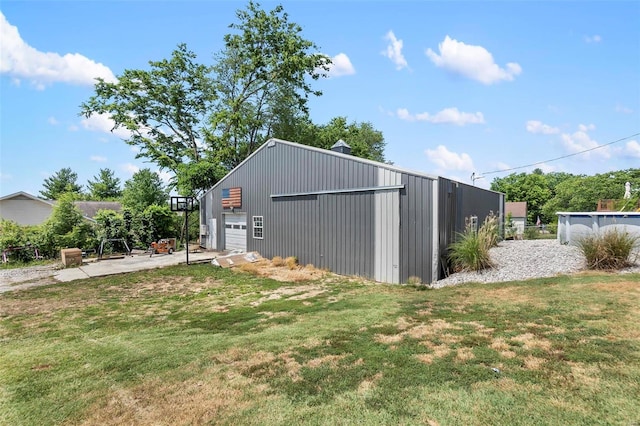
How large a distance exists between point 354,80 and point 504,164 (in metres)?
30.6

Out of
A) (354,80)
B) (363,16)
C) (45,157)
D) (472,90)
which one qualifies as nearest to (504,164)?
(472,90)

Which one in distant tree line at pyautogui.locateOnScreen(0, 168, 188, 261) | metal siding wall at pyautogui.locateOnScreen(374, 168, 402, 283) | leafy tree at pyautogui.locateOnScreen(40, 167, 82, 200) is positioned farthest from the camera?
leafy tree at pyautogui.locateOnScreen(40, 167, 82, 200)

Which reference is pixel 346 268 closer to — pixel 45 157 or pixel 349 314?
pixel 349 314

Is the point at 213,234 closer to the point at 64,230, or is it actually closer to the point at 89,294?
the point at 64,230

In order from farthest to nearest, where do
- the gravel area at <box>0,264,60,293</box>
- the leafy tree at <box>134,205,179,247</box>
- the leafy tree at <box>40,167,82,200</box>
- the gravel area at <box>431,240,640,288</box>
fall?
the leafy tree at <box>40,167,82,200</box>
the leafy tree at <box>134,205,179,247</box>
the gravel area at <box>0,264,60,293</box>
the gravel area at <box>431,240,640,288</box>

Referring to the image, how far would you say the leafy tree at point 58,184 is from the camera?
48.0 m

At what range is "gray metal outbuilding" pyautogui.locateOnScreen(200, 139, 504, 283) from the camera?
862cm

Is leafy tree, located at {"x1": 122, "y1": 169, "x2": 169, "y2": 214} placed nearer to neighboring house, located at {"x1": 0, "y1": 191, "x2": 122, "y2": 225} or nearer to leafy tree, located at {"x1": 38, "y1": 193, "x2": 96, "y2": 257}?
neighboring house, located at {"x1": 0, "y1": 191, "x2": 122, "y2": 225}

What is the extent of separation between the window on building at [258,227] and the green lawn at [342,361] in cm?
699

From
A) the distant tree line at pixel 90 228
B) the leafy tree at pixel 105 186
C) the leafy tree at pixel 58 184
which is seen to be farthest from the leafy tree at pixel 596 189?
the leafy tree at pixel 58 184

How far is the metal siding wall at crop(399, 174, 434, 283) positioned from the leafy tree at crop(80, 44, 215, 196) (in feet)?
56.4

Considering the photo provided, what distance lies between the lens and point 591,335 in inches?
145

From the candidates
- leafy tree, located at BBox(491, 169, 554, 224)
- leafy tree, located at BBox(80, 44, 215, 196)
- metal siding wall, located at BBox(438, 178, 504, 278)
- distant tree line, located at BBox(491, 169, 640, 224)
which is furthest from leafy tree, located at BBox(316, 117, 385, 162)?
leafy tree, located at BBox(491, 169, 554, 224)

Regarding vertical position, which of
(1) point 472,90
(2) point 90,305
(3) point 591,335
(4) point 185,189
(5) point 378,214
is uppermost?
(1) point 472,90
